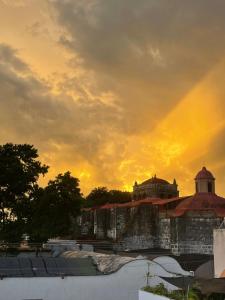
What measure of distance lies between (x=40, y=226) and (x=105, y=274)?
1603 cm

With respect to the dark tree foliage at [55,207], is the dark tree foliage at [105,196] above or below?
above

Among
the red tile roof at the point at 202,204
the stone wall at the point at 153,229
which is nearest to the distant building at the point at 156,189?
the stone wall at the point at 153,229

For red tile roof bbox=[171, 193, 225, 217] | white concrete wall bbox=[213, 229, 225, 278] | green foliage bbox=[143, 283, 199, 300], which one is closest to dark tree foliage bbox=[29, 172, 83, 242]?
white concrete wall bbox=[213, 229, 225, 278]

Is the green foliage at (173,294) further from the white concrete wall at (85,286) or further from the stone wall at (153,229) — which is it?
the stone wall at (153,229)

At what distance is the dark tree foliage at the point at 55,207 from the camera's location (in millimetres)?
32281

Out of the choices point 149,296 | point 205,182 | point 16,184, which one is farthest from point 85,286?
point 205,182

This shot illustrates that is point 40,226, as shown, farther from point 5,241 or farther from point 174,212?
point 174,212

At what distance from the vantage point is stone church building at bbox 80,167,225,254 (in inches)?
1971

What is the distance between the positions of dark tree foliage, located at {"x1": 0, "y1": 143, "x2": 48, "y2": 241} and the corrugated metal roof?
13.1m

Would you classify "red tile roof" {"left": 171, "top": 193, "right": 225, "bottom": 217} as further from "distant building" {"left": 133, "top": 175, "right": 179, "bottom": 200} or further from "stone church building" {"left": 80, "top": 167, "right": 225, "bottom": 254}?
"distant building" {"left": 133, "top": 175, "right": 179, "bottom": 200}

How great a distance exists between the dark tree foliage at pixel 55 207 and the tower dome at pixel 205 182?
24.0 m

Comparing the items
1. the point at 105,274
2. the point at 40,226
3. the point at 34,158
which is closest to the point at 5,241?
the point at 40,226

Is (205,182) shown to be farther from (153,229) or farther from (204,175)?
(153,229)

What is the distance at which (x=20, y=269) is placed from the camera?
18.1m
